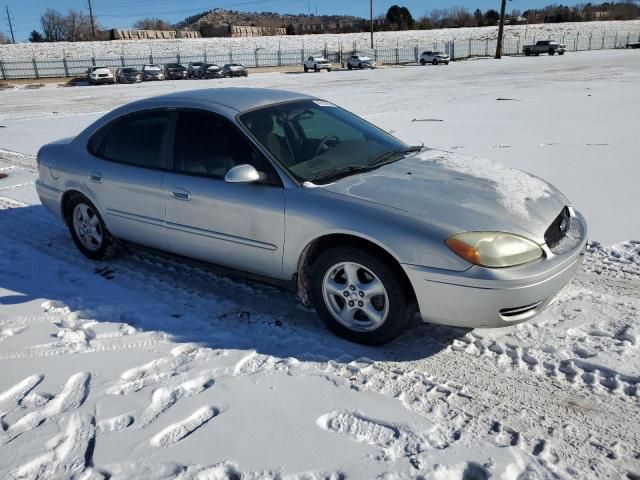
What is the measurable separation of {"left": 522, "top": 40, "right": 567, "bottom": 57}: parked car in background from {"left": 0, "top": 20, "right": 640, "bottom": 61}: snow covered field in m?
15.1

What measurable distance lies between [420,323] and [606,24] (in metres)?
113

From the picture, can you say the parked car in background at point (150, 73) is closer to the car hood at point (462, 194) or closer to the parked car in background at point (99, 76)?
the parked car in background at point (99, 76)

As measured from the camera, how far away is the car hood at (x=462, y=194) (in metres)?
3.21

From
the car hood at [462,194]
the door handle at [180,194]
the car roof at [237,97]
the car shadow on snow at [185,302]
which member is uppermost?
the car roof at [237,97]

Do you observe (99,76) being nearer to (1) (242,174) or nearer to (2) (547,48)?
(1) (242,174)

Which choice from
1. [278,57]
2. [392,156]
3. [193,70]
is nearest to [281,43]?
[278,57]

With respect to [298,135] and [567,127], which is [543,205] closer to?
[298,135]

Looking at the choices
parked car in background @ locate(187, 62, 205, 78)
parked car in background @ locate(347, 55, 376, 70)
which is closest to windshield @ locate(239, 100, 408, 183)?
parked car in background @ locate(187, 62, 205, 78)

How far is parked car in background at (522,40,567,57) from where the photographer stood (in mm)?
54156

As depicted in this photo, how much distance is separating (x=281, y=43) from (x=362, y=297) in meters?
81.7

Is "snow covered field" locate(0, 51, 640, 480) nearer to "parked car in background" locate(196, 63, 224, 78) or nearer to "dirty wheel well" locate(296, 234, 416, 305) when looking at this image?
"dirty wheel well" locate(296, 234, 416, 305)

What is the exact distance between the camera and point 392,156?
4273 millimetres

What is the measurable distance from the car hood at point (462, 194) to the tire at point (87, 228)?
2.47 meters

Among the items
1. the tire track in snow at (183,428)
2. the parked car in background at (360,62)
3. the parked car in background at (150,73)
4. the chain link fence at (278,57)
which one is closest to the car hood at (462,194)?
the tire track in snow at (183,428)
